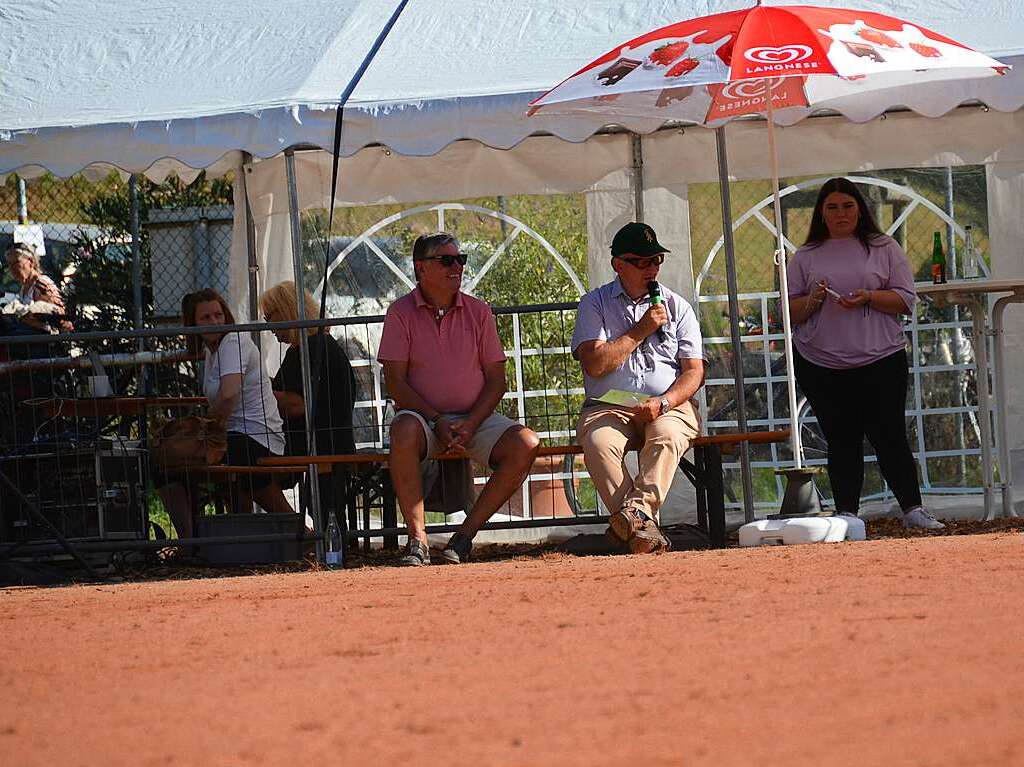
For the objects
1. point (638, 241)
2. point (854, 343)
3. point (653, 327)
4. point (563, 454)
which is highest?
point (638, 241)

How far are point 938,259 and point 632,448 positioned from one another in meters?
2.25

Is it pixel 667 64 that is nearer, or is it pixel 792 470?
pixel 667 64

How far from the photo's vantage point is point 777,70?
20.1ft

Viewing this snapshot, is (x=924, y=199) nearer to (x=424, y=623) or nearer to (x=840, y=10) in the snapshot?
(x=840, y=10)

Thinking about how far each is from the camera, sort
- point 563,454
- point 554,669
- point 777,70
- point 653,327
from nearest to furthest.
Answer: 1. point 554,669
2. point 777,70
3. point 653,327
4. point 563,454

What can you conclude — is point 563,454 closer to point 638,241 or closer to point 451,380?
point 451,380

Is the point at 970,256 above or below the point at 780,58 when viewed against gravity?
below

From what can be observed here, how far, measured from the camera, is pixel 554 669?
12.1 feet

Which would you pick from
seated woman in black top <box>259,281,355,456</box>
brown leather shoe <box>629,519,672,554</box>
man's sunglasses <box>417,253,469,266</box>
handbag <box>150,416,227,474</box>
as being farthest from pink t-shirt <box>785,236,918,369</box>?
handbag <box>150,416,227,474</box>

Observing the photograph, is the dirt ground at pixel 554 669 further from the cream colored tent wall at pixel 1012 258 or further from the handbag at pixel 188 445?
the cream colored tent wall at pixel 1012 258

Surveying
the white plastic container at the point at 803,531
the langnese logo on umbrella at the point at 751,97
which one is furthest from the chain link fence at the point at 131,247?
the white plastic container at the point at 803,531

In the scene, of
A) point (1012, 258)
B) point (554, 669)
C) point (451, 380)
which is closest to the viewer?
point (554, 669)

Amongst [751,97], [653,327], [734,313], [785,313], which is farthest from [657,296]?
[751,97]

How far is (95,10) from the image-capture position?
27.3 ft
